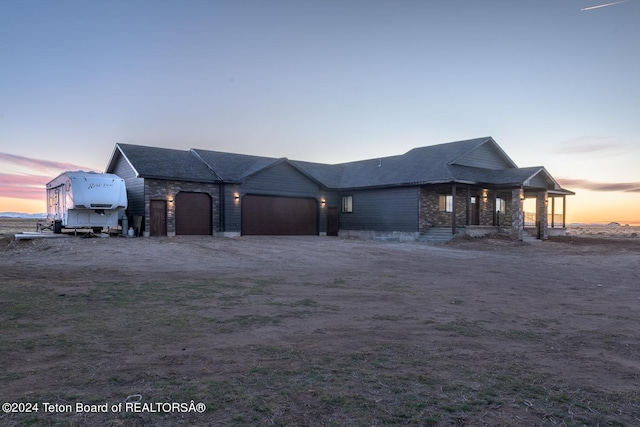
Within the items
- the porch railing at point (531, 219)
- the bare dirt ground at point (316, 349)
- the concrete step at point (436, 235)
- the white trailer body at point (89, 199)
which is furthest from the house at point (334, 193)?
the bare dirt ground at point (316, 349)

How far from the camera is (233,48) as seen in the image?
66.1 feet

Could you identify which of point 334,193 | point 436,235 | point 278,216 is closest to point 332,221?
point 334,193

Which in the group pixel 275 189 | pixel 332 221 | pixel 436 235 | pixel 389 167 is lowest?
pixel 436 235

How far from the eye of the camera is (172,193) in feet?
82.7

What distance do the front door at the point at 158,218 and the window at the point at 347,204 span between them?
13.2 meters

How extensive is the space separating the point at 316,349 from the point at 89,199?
2034 centimetres

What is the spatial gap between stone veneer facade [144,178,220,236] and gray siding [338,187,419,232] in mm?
9905

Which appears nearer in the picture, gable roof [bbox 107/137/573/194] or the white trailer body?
the white trailer body

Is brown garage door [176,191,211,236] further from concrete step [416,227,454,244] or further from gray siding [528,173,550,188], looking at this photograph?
gray siding [528,173,550,188]

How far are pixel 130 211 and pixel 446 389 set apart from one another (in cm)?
2502

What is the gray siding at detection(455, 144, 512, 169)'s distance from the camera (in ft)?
95.7

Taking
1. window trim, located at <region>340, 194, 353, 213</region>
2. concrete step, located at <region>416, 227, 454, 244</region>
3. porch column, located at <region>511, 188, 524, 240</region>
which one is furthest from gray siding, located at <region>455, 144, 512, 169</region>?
window trim, located at <region>340, 194, 353, 213</region>

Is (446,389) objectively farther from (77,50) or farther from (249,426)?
(77,50)

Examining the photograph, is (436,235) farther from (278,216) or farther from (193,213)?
(193,213)
